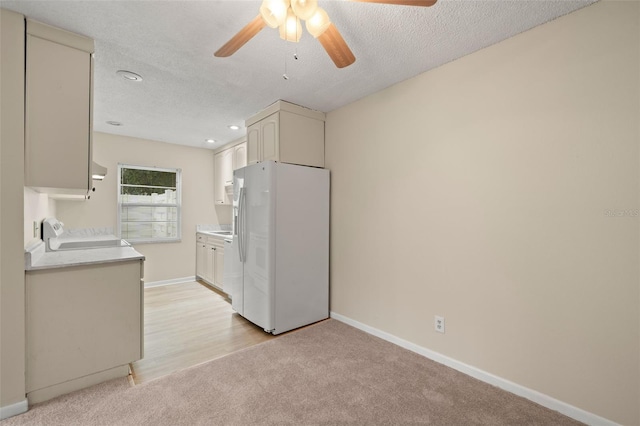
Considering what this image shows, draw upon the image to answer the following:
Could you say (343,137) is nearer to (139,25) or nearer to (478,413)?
(139,25)

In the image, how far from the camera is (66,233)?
13.1 feet

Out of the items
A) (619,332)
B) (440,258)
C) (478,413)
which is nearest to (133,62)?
(440,258)

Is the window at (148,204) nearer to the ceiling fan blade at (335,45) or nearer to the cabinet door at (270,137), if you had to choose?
the cabinet door at (270,137)

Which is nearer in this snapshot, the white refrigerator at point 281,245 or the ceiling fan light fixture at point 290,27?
the ceiling fan light fixture at point 290,27

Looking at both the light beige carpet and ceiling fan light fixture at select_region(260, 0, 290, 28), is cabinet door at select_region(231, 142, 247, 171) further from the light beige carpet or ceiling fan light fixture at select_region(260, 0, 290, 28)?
ceiling fan light fixture at select_region(260, 0, 290, 28)

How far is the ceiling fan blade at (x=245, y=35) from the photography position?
1.38 meters

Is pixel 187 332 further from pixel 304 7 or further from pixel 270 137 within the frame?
pixel 304 7

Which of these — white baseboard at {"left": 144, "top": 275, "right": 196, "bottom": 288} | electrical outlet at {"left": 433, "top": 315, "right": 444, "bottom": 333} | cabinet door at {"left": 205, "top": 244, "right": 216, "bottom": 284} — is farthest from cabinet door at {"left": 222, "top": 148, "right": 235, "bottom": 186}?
electrical outlet at {"left": 433, "top": 315, "right": 444, "bottom": 333}

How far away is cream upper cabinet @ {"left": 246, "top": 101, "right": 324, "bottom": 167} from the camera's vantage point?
313cm

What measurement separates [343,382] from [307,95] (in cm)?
266

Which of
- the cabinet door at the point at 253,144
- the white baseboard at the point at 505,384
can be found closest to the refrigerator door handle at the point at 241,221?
the cabinet door at the point at 253,144

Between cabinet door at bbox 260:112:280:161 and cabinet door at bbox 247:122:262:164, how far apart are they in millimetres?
94
